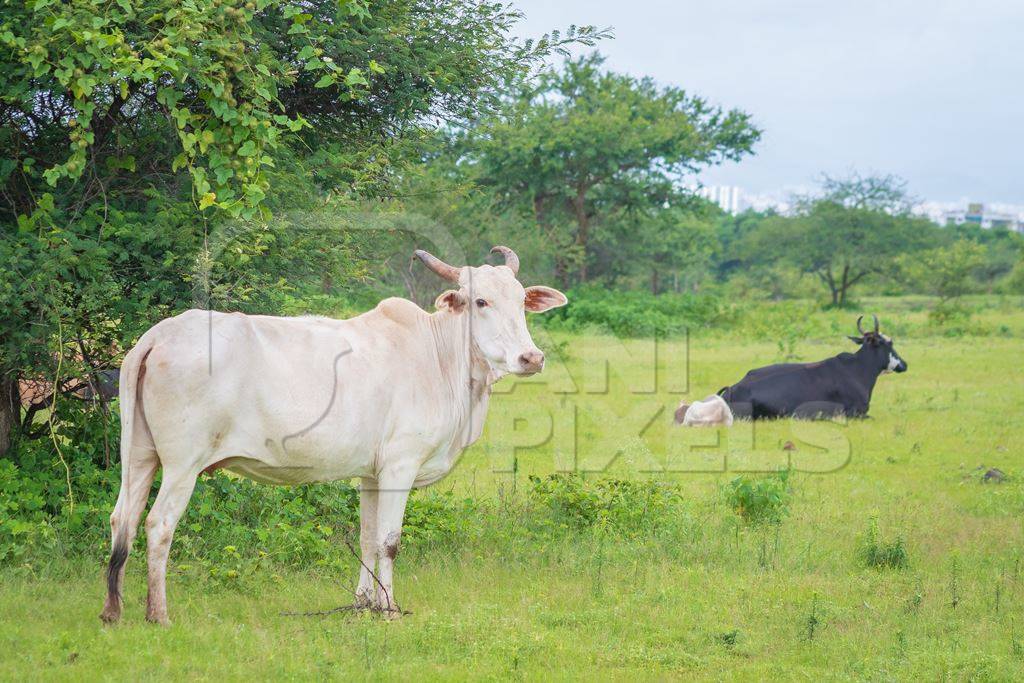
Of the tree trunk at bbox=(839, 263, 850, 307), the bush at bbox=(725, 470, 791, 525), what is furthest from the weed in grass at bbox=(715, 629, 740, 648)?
the tree trunk at bbox=(839, 263, 850, 307)

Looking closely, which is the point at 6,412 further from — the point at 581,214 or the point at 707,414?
the point at 581,214

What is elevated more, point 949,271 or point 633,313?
point 949,271

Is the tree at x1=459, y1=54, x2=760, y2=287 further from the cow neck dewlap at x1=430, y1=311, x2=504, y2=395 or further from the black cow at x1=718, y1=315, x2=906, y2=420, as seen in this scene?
the cow neck dewlap at x1=430, y1=311, x2=504, y2=395

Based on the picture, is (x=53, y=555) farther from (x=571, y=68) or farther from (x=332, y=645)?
(x=571, y=68)

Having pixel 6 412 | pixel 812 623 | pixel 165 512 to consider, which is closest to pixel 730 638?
pixel 812 623

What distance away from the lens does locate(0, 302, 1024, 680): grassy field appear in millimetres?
5391

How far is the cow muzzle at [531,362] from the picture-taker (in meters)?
6.12

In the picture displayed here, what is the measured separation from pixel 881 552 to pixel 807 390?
723cm

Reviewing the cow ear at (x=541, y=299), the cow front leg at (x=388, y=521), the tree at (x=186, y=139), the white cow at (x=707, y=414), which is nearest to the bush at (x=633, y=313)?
the white cow at (x=707, y=414)

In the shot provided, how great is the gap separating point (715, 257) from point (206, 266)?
6762 cm

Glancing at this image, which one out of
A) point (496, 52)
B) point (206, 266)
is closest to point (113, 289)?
point (206, 266)

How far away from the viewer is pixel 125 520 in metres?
5.54

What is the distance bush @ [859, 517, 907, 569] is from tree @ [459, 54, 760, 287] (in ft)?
69.1

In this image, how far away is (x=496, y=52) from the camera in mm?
8445
